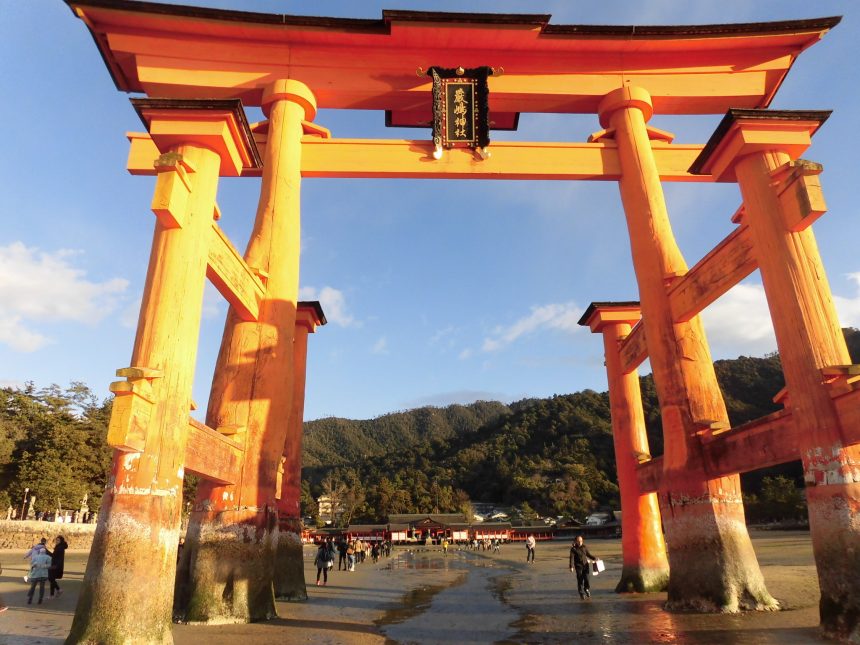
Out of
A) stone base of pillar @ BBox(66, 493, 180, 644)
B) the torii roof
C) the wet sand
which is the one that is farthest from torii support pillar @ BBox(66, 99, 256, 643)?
the torii roof

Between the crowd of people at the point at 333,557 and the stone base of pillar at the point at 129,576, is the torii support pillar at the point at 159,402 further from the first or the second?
the crowd of people at the point at 333,557

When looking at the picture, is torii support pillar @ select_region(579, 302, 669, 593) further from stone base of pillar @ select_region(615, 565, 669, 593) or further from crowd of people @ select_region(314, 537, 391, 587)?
crowd of people @ select_region(314, 537, 391, 587)

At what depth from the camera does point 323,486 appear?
84688 millimetres

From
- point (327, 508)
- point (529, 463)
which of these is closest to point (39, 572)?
point (327, 508)

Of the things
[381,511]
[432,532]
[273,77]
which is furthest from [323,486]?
[273,77]

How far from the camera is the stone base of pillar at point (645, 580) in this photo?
10141 mm

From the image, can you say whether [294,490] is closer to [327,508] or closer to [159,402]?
[159,402]

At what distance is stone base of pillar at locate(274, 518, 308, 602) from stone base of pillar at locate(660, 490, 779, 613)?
6.70 meters

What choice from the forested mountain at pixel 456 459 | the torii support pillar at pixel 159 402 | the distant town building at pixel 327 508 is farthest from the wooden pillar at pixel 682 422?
the distant town building at pixel 327 508

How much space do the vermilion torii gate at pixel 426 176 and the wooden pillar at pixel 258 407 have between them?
30 mm

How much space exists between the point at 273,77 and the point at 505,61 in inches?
176

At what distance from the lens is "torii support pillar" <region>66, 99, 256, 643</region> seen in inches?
192

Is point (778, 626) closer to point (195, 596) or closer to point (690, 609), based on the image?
point (690, 609)

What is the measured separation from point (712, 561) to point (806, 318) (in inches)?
136
